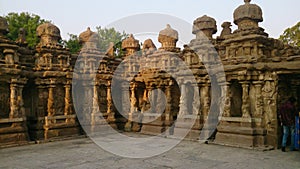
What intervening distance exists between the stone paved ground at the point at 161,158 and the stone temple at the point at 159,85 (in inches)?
40.7

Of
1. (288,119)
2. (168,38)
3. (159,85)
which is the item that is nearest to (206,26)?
(168,38)

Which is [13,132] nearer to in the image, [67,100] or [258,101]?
[67,100]

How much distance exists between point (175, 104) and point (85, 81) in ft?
13.0

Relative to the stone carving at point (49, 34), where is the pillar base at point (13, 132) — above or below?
below

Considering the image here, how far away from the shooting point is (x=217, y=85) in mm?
11016

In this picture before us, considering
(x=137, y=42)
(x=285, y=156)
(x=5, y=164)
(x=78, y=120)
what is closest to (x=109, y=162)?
(x=5, y=164)

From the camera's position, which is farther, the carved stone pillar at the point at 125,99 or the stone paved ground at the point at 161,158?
the carved stone pillar at the point at 125,99

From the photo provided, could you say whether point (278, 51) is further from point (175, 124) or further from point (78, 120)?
point (78, 120)

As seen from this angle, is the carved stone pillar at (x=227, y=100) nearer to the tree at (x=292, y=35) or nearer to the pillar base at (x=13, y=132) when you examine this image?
the pillar base at (x=13, y=132)

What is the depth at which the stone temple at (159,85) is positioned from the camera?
9297mm

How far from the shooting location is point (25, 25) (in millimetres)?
26000

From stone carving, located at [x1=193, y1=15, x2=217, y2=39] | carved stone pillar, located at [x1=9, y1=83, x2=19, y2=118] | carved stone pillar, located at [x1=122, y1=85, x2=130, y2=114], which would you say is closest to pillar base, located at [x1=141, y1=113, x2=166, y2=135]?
carved stone pillar, located at [x1=122, y1=85, x2=130, y2=114]

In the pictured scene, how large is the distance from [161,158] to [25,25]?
22.1 meters

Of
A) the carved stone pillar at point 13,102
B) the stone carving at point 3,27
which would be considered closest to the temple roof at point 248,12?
the carved stone pillar at point 13,102
